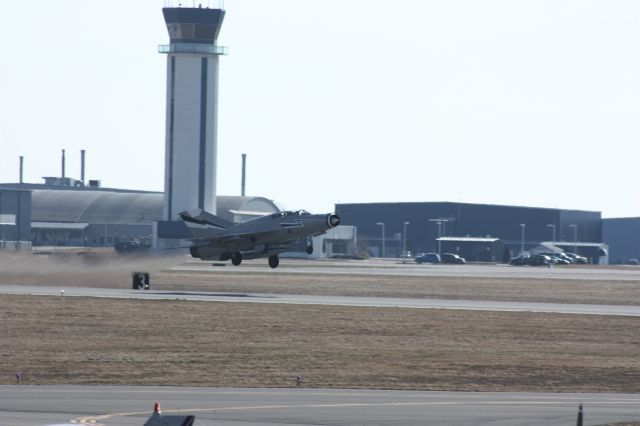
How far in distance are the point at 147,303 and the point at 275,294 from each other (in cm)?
1402

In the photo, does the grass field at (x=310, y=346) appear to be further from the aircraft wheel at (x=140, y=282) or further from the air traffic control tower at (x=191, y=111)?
the air traffic control tower at (x=191, y=111)

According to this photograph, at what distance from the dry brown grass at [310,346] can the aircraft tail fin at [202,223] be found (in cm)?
1670

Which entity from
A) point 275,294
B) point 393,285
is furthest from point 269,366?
point 393,285

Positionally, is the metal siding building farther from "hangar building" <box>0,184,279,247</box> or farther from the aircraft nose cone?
the aircraft nose cone

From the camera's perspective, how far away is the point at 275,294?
75.9m

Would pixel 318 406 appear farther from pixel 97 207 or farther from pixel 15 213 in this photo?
pixel 97 207

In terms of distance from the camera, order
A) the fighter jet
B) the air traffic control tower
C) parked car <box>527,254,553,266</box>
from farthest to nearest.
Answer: parked car <box>527,254,553,266</box>
the air traffic control tower
the fighter jet

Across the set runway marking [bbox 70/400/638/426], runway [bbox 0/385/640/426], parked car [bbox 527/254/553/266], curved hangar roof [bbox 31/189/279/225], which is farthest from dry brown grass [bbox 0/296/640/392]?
curved hangar roof [bbox 31/189/279/225]

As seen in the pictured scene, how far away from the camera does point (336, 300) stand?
70.3 m

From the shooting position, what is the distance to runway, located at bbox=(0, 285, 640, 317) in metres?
66.1

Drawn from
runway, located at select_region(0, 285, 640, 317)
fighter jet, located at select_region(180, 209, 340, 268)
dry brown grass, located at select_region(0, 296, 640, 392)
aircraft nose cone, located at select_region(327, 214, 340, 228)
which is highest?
aircraft nose cone, located at select_region(327, 214, 340, 228)

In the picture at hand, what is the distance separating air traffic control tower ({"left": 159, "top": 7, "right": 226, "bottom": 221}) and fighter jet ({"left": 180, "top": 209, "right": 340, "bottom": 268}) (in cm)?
6965

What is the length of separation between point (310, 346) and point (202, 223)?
34.1 m

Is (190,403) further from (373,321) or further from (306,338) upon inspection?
(373,321)
